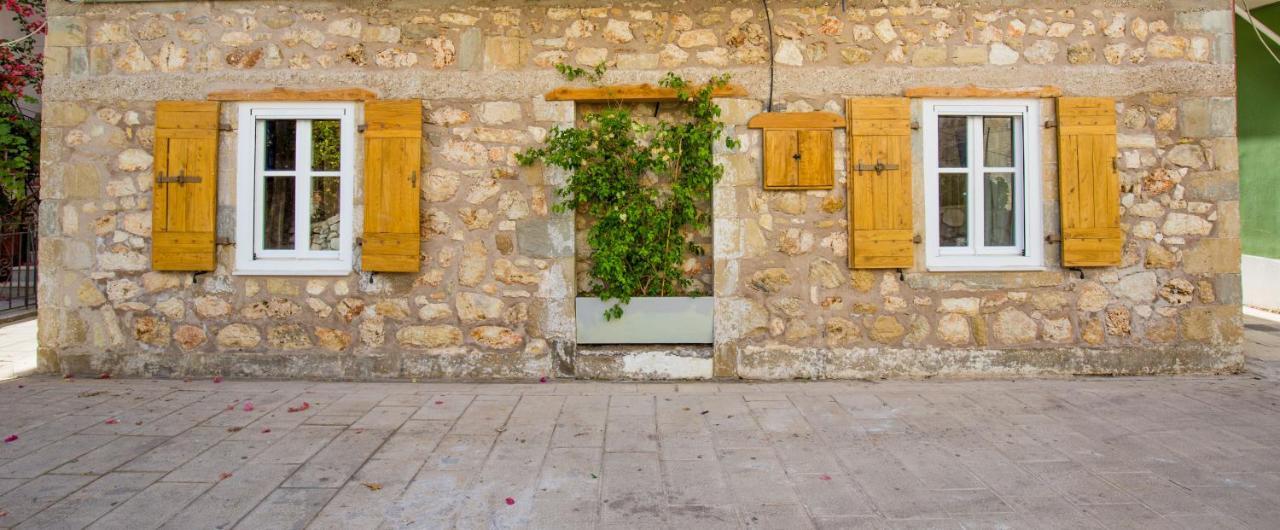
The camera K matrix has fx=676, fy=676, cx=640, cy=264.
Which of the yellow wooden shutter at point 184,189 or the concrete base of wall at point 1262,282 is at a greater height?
the yellow wooden shutter at point 184,189

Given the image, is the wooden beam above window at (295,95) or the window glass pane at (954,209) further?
the window glass pane at (954,209)

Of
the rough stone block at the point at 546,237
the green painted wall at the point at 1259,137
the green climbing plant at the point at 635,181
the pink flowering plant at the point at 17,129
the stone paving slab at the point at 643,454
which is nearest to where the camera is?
the stone paving slab at the point at 643,454

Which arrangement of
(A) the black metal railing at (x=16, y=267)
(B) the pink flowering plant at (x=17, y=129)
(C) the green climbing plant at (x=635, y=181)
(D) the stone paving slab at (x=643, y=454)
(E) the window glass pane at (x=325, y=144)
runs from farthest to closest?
(A) the black metal railing at (x=16, y=267) → (B) the pink flowering plant at (x=17, y=129) → (E) the window glass pane at (x=325, y=144) → (C) the green climbing plant at (x=635, y=181) → (D) the stone paving slab at (x=643, y=454)

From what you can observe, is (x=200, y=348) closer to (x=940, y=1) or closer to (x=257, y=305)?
(x=257, y=305)

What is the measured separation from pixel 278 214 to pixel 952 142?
5.07 meters

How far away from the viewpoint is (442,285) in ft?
16.0

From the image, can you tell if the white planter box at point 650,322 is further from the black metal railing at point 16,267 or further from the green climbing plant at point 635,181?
the black metal railing at point 16,267

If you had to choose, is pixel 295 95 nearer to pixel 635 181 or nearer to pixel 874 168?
pixel 635 181

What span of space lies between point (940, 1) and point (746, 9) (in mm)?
1421

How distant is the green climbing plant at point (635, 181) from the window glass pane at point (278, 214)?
1830 millimetres

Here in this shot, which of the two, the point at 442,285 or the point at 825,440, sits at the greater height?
the point at 442,285

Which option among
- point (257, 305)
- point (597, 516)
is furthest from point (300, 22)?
point (597, 516)

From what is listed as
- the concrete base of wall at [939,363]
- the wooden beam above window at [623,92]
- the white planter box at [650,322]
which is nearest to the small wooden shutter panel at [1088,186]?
the concrete base of wall at [939,363]

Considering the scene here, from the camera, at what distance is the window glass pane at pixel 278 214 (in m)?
5.05
